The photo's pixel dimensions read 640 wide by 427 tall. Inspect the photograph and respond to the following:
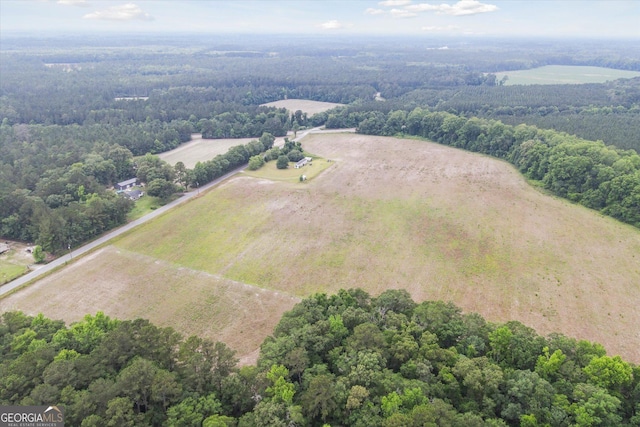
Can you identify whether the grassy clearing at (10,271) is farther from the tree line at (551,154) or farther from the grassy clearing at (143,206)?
the tree line at (551,154)

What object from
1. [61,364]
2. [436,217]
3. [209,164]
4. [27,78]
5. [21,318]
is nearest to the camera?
[61,364]

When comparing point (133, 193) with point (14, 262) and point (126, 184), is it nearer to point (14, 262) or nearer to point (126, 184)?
point (126, 184)

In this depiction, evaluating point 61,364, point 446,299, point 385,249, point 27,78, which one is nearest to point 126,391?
point 61,364

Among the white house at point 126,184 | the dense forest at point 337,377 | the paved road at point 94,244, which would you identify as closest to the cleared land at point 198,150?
the white house at point 126,184

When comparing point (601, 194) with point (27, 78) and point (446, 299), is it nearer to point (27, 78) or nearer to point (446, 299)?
point (446, 299)

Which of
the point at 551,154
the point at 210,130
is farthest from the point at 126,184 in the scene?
the point at 551,154
